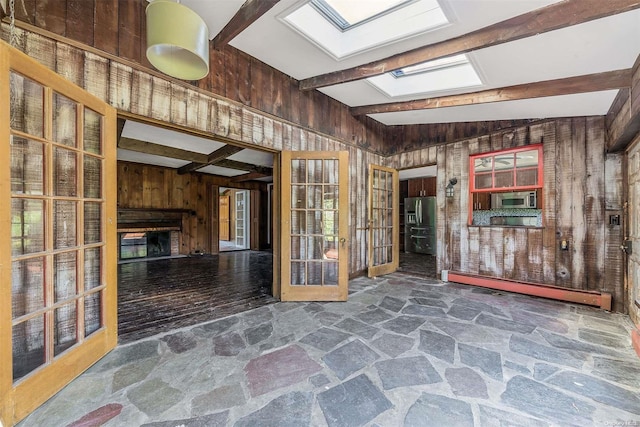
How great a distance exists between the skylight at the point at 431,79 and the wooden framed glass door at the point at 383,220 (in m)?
1.39

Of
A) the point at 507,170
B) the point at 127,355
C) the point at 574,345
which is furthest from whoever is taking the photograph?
the point at 507,170

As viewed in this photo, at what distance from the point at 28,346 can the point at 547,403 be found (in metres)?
3.18

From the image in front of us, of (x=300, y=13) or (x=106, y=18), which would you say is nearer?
(x=106, y=18)

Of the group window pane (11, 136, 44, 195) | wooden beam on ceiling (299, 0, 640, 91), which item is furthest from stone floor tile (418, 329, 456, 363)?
window pane (11, 136, 44, 195)

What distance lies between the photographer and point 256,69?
288 cm

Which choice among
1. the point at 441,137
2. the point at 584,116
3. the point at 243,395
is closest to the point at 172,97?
the point at 243,395

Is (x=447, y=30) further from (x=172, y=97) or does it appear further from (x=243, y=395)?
(x=243, y=395)

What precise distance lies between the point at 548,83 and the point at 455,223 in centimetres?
221

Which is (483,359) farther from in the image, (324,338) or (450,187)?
(450,187)

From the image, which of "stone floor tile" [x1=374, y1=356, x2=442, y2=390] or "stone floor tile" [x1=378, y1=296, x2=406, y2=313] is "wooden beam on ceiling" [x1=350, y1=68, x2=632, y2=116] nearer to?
"stone floor tile" [x1=378, y1=296, x2=406, y2=313]

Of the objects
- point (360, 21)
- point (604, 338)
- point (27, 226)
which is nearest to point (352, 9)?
point (360, 21)

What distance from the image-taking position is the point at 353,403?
1479mm

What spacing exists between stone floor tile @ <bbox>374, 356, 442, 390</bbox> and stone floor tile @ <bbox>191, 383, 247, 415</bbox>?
932mm

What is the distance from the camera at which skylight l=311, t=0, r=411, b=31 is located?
2.13 metres
